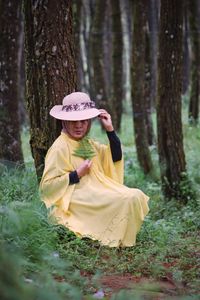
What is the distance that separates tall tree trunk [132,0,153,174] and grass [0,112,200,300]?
8.26 feet

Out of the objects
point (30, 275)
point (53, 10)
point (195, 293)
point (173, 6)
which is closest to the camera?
point (30, 275)

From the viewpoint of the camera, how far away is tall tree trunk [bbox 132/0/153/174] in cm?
1165

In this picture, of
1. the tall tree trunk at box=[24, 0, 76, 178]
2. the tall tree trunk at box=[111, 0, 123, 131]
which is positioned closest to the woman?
the tall tree trunk at box=[24, 0, 76, 178]

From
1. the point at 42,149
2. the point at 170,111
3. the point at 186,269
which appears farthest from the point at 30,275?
the point at 170,111

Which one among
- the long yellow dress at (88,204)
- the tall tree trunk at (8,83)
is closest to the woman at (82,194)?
the long yellow dress at (88,204)

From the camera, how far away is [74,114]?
6.71 m

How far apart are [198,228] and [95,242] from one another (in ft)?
6.19

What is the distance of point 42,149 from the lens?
7.25 metres

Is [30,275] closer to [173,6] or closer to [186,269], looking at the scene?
[186,269]

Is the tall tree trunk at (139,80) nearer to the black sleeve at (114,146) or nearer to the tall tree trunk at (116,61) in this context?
the tall tree trunk at (116,61)

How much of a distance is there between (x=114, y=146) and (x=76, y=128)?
516 mm

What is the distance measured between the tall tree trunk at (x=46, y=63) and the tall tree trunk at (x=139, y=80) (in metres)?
4.65

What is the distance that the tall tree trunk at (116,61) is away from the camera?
54.3 ft

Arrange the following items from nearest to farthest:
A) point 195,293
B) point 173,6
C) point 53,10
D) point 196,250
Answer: point 195,293, point 196,250, point 53,10, point 173,6
